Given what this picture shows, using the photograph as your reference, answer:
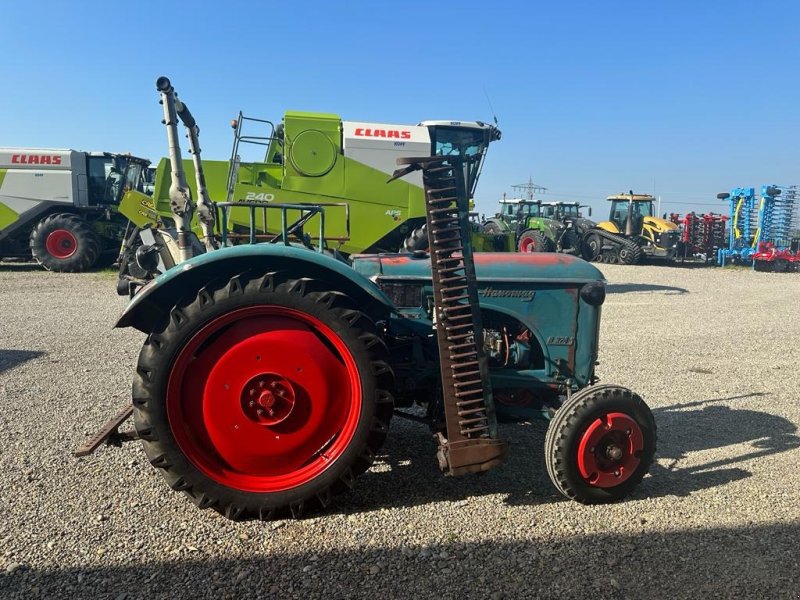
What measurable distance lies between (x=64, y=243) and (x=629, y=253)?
16684 millimetres

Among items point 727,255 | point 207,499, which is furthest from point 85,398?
point 727,255

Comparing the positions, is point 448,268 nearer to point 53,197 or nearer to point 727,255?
point 53,197

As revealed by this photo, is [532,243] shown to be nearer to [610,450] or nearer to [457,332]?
[610,450]

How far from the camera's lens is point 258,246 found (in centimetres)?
276

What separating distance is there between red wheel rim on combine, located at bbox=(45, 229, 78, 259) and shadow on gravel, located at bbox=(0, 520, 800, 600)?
1302 cm

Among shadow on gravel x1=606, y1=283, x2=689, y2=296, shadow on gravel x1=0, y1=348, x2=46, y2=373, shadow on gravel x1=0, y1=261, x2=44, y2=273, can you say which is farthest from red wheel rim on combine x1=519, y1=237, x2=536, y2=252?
shadow on gravel x1=0, y1=348, x2=46, y2=373

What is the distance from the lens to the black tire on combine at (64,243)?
1344 cm

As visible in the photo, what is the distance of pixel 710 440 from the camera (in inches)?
159

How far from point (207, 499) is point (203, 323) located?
82 centimetres

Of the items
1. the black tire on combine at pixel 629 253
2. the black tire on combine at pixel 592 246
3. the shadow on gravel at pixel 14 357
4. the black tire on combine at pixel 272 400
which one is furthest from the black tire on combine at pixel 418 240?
the black tire on combine at pixel 629 253

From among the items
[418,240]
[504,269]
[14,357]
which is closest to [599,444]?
[504,269]

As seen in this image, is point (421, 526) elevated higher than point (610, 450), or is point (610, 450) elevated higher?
point (610, 450)

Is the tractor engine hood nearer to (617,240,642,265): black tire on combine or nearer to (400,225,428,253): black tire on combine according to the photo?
(400,225,428,253): black tire on combine

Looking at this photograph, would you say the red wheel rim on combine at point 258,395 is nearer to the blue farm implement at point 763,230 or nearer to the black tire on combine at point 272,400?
the black tire on combine at point 272,400
